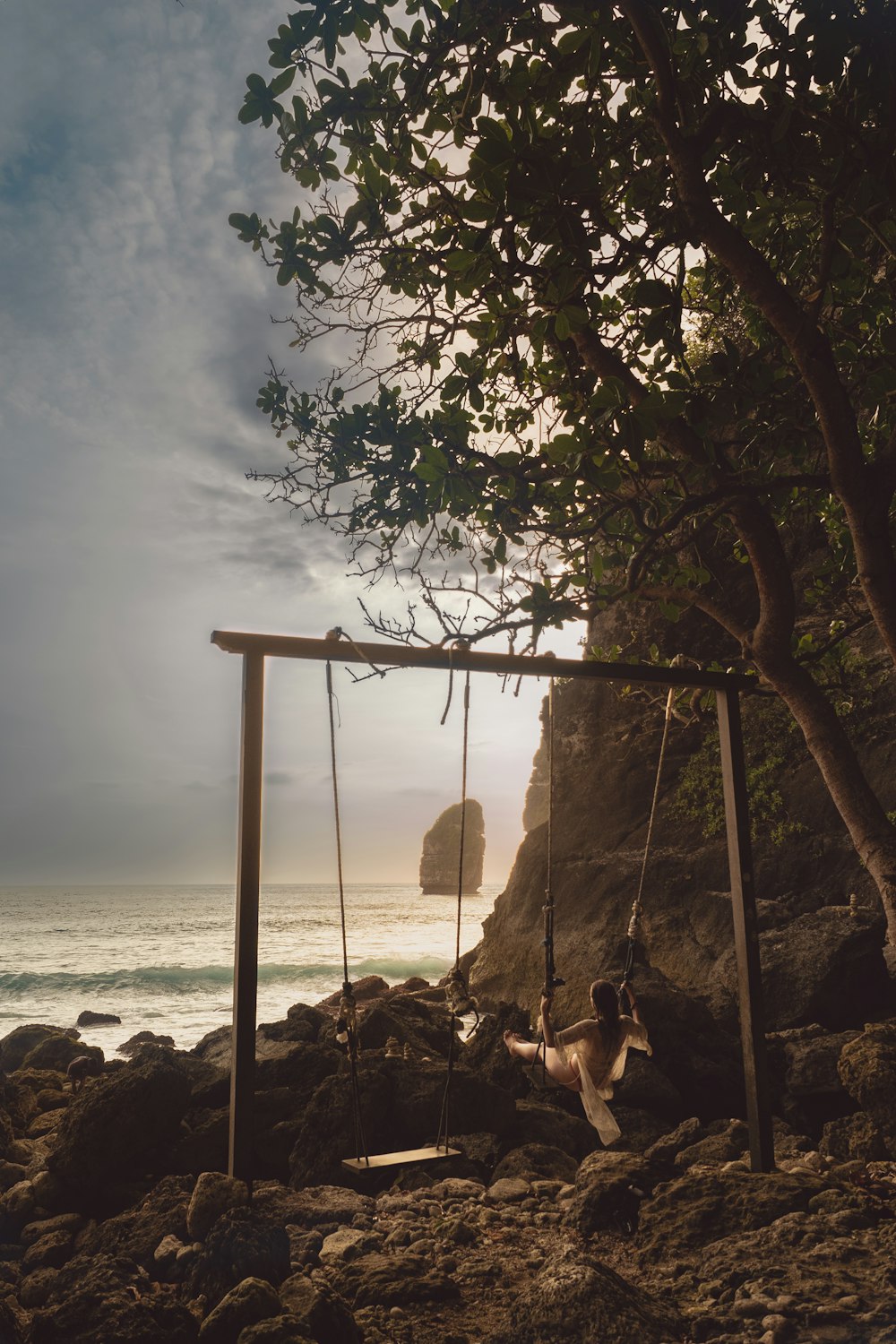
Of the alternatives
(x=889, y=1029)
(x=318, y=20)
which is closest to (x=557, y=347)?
(x=318, y=20)

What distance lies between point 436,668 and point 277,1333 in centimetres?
287

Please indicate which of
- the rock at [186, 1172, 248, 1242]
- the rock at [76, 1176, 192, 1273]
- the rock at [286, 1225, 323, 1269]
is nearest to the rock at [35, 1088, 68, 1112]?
the rock at [76, 1176, 192, 1273]

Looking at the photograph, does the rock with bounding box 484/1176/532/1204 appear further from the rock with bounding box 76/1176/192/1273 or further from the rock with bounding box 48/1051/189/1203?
the rock with bounding box 48/1051/189/1203

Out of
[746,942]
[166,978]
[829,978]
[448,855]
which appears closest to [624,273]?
[746,942]

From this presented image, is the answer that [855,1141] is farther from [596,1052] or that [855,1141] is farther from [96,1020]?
[96,1020]

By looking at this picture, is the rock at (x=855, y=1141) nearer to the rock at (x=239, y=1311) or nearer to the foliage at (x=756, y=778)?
the rock at (x=239, y=1311)

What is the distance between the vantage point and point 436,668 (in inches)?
184

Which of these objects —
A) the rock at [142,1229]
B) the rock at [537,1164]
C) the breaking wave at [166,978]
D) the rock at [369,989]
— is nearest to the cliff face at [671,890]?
the rock at [537,1164]

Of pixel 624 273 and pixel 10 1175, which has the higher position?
pixel 624 273

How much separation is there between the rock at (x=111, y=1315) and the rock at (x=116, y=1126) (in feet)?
5.83

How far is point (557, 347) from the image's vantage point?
17.8 feet

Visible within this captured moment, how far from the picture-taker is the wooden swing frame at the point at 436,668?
3.92 meters

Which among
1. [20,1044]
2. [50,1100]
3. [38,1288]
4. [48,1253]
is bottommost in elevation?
[20,1044]

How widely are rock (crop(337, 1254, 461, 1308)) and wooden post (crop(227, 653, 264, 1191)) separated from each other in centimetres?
63
